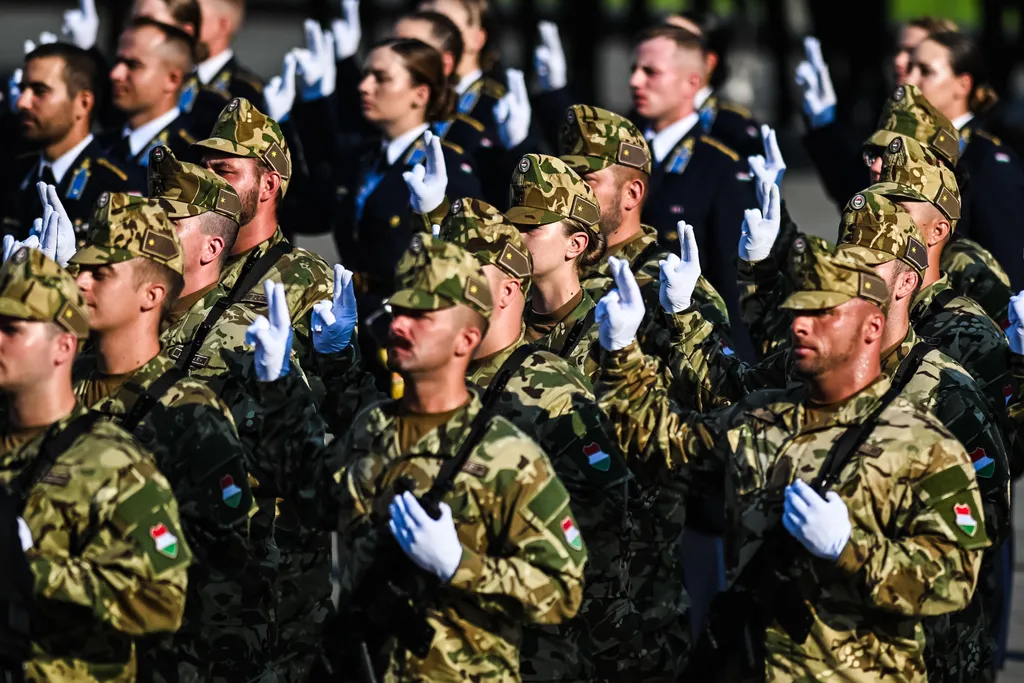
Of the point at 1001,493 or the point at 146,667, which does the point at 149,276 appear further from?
the point at 1001,493

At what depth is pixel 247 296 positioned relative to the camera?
7020 millimetres

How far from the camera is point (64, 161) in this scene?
9492 millimetres

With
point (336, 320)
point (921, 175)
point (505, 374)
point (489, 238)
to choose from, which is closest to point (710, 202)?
point (921, 175)

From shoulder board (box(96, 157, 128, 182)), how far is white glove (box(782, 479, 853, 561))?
4552mm

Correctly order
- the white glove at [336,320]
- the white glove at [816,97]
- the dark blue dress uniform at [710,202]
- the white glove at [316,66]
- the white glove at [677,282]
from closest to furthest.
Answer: the white glove at [336,320] → the white glove at [677,282] → the dark blue dress uniform at [710,202] → the white glove at [816,97] → the white glove at [316,66]

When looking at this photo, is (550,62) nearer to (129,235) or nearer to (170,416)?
(129,235)

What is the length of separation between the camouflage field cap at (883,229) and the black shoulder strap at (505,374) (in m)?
1.04

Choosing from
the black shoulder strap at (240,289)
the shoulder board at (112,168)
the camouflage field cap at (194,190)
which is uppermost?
the camouflage field cap at (194,190)

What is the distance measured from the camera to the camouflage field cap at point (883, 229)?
6.68 m

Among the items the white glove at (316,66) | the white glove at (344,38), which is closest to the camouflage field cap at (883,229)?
the white glove at (316,66)

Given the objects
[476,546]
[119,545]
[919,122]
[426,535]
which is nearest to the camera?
[426,535]

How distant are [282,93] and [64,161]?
1101 mm

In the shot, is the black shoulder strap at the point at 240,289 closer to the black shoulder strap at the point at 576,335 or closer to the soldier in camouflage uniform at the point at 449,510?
the black shoulder strap at the point at 576,335

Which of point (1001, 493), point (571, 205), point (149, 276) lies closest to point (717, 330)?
point (571, 205)
